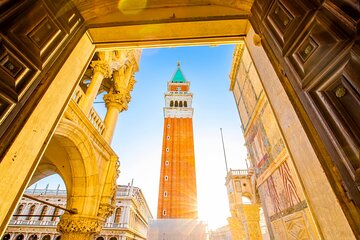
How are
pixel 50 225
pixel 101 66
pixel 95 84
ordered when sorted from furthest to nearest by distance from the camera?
pixel 50 225, pixel 101 66, pixel 95 84

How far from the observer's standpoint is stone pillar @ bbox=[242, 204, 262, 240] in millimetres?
13852

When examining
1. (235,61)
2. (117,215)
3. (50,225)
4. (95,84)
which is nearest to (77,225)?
(95,84)

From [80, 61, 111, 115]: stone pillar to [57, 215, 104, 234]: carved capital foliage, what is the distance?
304 cm

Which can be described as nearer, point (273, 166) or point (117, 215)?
point (273, 166)

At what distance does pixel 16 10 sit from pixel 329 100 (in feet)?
7.51

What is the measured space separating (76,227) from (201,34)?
18.8ft

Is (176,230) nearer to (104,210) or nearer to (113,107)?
(104,210)

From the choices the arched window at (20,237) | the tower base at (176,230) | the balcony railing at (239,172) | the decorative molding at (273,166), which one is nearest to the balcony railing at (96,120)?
the decorative molding at (273,166)

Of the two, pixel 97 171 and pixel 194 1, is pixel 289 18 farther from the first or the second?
pixel 97 171

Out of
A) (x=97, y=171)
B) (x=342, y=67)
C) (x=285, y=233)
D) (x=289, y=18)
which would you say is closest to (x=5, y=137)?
(x=342, y=67)

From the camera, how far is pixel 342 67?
0.98 metres

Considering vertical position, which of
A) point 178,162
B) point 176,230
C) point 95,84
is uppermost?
point 178,162

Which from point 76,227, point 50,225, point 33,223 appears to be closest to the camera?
point 76,227

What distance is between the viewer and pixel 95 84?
6055 millimetres
